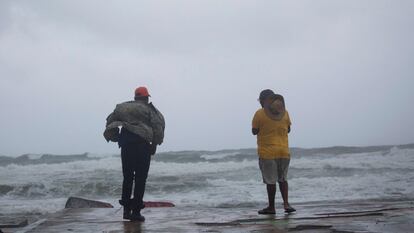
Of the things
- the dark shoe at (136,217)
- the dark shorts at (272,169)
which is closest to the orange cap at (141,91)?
the dark shoe at (136,217)

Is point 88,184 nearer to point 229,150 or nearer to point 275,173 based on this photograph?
point 275,173

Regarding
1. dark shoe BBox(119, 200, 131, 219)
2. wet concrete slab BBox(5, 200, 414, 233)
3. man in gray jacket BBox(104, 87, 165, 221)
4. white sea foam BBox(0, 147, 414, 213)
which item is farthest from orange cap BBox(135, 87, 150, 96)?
white sea foam BBox(0, 147, 414, 213)

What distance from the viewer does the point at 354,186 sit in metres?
15.1

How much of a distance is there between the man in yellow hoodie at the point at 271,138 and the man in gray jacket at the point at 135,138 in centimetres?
130

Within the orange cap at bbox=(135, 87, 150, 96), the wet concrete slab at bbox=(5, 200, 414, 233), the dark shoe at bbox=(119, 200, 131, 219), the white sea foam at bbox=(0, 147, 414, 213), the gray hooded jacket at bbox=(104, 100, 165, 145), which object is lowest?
the white sea foam at bbox=(0, 147, 414, 213)

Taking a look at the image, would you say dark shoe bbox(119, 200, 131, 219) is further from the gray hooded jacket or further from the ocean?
the ocean

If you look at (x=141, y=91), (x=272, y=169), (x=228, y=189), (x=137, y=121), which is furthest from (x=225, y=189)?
(x=137, y=121)

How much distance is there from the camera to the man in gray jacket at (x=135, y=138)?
567cm

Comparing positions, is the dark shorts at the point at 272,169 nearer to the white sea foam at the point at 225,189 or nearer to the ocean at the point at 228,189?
the ocean at the point at 228,189

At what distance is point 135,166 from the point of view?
18.8ft

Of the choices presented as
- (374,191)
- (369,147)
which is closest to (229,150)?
(369,147)

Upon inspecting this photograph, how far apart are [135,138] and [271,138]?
1.76 meters

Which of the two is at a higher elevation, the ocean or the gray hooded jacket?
the gray hooded jacket

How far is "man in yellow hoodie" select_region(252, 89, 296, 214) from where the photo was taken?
19.9ft
